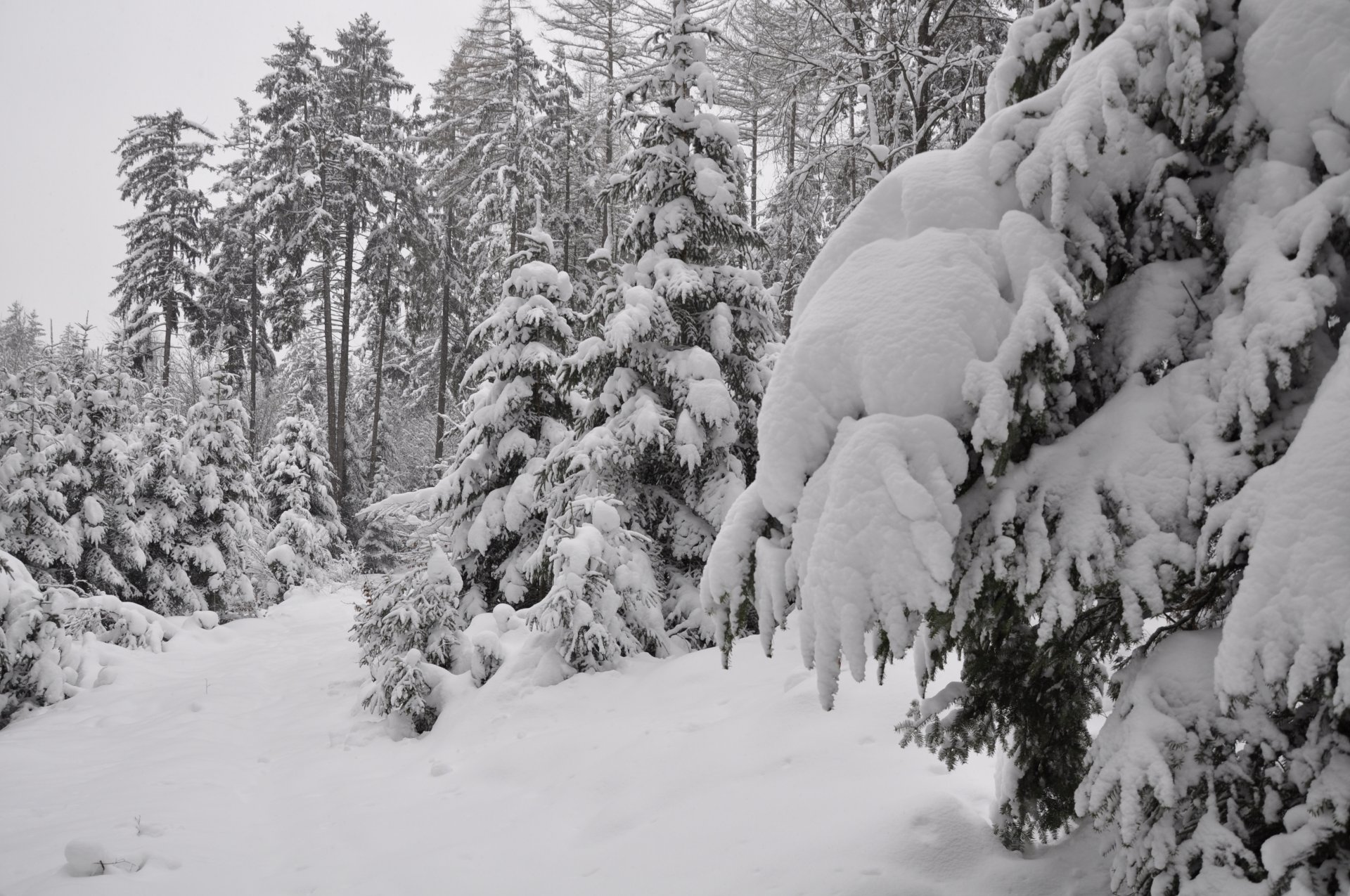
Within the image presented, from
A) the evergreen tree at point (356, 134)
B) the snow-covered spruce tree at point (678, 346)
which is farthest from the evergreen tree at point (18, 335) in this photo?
the snow-covered spruce tree at point (678, 346)

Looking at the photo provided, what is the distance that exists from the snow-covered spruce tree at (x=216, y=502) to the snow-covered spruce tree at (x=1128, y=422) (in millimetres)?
14677

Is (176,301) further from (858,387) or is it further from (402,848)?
(858,387)

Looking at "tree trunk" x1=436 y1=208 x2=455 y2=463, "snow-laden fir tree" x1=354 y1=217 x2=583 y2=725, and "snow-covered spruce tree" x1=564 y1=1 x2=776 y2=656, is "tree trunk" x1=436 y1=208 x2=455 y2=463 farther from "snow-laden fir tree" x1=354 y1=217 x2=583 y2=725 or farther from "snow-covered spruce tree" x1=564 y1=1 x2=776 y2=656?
"snow-covered spruce tree" x1=564 y1=1 x2=776 y2=656

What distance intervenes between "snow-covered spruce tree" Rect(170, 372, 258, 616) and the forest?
0.31 feet

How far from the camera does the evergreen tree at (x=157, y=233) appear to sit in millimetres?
23656

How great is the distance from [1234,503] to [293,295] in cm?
2551

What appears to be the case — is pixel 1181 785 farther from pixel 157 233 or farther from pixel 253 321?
pixel 157 233

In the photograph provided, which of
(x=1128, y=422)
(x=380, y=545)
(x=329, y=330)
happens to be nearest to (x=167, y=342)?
(x=329, y=330)

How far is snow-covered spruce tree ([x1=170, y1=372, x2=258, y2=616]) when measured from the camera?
1405 centimetres

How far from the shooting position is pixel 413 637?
25.1ft

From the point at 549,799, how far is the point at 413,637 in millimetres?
3321

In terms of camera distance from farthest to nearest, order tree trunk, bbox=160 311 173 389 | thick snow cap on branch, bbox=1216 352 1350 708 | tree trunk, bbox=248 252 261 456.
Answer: tree trunk, bbox=248 252 261 456
tree trunk, bbox=160 311 173 389
thick snow cap on branch, bbox=1216 352 1350 708

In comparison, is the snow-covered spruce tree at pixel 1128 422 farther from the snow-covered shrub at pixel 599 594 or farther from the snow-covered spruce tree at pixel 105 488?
the snow-covered spruce tree at pixel 105 488

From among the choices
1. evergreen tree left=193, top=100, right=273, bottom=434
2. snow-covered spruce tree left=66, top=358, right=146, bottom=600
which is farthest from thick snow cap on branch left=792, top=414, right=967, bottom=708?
evergreen tree left=193, top=100, right=273, bottom=434
